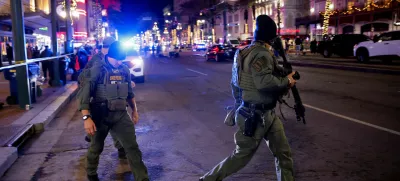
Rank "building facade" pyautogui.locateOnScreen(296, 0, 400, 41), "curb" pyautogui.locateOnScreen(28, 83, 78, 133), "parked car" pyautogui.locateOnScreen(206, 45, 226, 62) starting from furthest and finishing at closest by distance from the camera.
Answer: "building facade" pyautogui.locateOnScreen(296, 0, 400, 41)
"parked car" pyautogui.locateOnScreen(206, 45, 226, 62)
"curb" pyautogui.locateOnScreen(28, 83, 78, 133)

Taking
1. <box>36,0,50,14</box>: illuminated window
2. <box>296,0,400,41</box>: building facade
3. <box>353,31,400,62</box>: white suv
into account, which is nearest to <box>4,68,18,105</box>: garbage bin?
<box>353,31,400,62</box>: white suv

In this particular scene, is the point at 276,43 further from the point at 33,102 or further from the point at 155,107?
the point at 33,102

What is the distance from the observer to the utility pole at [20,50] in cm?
912

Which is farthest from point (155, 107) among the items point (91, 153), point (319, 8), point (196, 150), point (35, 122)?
point (319, 8)

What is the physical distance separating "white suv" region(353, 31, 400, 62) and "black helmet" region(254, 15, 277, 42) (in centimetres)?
1957

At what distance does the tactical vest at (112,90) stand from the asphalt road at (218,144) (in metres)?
1.13

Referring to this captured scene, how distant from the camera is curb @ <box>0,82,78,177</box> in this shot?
538 centimetres

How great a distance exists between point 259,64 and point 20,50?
24.6 ft

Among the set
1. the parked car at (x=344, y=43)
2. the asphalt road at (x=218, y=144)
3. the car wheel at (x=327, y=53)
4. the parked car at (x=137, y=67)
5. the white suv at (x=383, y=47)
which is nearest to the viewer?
the asphalt road at (x=218, y=144)

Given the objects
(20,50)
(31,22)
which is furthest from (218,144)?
(31,22)

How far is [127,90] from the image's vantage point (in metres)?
4.28

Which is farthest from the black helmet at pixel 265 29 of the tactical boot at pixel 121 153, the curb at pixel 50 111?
the curb at pixel 50 111

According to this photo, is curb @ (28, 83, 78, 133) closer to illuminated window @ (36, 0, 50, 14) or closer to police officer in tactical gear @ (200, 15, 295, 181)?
police officer in tactical gear @ (200, 15, 295, 181)

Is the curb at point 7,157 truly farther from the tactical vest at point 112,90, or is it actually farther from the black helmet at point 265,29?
the black helmet at point 265,29
